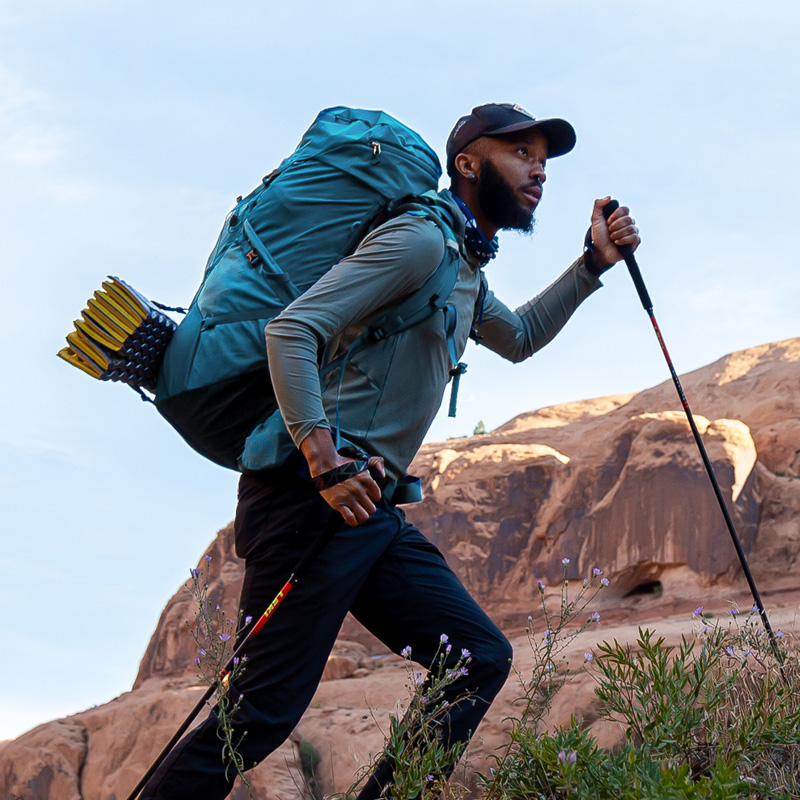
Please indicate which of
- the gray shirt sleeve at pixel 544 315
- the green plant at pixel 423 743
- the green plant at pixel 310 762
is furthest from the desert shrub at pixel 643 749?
the green plant at pixel 310 762

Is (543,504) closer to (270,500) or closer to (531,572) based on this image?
(531,572)

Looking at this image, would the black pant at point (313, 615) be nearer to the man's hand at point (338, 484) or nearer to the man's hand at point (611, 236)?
the man's hand at point (338, 484)

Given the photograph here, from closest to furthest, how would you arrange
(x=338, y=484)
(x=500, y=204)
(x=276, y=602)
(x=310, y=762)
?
(x=338, y=484) < (x=276, y=602) < (x=500, y=204) < (x=310, y=762)

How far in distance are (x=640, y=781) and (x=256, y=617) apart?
46.5 inches

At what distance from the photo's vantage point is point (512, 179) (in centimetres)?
393

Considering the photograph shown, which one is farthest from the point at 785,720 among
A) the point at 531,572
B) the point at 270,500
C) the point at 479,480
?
the point at 479,480

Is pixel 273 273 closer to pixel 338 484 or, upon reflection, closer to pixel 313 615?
pixel 338 484

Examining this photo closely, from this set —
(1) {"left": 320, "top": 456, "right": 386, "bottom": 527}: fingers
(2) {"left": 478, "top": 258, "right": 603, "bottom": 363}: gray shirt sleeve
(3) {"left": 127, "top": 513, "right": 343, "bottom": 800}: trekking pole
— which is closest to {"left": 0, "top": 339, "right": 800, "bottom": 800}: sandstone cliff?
(2) {"left": 478, "top": 258, "right": 603, "bottom": 363}: gray shirt sleeve

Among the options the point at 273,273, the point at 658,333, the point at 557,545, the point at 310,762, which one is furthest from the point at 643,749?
the point at 557,545

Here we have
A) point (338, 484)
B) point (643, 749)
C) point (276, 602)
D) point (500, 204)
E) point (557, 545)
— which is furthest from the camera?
point (557, 545)

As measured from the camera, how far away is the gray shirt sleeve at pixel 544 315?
4312 millimetres

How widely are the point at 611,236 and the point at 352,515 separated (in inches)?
68.4

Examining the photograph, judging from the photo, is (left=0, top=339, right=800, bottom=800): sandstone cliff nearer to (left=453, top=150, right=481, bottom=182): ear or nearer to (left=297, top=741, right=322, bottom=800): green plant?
(left=297, top=741, right=322, bottom=800): green plant

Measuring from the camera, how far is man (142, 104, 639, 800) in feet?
10.2
